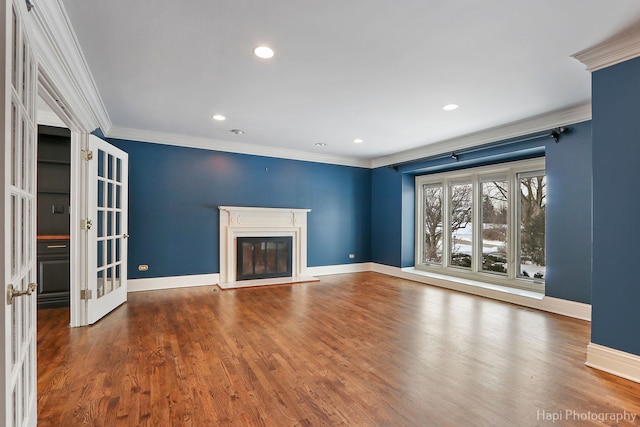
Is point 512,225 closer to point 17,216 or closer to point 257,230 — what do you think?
point 257,230

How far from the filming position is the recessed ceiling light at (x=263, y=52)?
2463mm

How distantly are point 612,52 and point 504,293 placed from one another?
323 cm

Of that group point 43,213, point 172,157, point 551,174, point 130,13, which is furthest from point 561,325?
point 43,213

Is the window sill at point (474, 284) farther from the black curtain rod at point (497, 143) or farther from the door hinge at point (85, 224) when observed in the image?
the door hinge at point (85, 224)

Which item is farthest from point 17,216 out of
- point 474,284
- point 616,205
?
point 474,284

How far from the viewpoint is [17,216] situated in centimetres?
130

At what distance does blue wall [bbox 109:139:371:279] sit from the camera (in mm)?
4922

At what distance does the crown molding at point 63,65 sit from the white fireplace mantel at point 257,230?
2.54 meters

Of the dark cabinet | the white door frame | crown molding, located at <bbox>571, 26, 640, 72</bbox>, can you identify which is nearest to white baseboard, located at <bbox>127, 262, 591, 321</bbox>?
the dark cabinet

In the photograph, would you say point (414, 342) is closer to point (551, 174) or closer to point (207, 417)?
point (207, 417)

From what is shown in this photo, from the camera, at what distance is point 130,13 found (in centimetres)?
207

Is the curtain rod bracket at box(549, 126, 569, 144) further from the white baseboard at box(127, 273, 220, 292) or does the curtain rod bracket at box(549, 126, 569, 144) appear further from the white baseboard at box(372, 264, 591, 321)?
the white baseboard at box(127, 273, 220, 292)

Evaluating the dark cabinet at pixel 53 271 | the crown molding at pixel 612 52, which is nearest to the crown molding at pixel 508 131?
the crown molding at pixel 612 52

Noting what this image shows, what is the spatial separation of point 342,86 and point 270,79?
711 millimetres
